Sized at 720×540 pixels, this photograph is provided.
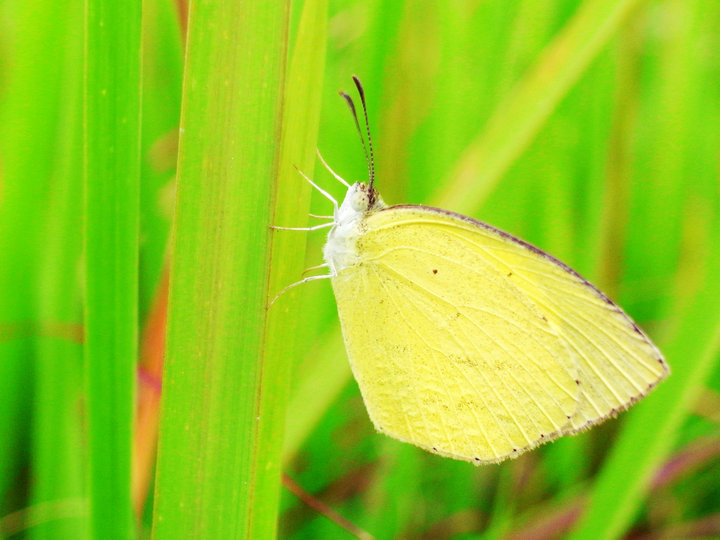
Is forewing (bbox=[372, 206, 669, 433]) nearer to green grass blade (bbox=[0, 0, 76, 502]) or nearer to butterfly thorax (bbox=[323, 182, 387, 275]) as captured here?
butterfly thorax (bbox=[323, 182, 387, 275])

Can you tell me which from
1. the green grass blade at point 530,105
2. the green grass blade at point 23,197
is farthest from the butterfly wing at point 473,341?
the green grass blade at point 23,197

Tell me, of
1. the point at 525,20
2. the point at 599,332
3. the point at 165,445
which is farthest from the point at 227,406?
the point at 525,20

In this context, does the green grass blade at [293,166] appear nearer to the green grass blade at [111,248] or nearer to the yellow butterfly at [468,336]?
the green grass blade at [111,248]

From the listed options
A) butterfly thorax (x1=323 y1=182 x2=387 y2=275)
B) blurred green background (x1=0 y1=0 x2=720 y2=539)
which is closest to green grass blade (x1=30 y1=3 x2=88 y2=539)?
blurred green background (x1=0 y1=0 x2=720 y2=539)

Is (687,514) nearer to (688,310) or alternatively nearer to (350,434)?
(688,310)

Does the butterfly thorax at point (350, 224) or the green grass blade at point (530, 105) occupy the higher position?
the green grass blade at point (530, 105)

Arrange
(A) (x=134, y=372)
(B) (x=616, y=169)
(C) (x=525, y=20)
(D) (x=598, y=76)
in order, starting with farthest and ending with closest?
1. (B) (x=616, y=169)
2. (D) (x=598, y=76)
3. (C) (x=525, y=20)
4. (A) (x=134, y=372)

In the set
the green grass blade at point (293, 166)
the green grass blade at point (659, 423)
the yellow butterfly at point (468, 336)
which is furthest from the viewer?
the yellow butterfly at point (468, 336)
